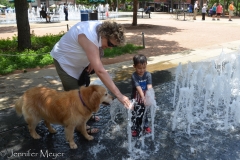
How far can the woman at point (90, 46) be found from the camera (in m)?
3.00

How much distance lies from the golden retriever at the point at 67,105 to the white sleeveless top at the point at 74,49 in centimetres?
38

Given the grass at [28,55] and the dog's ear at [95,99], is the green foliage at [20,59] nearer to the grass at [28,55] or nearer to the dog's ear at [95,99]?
the grass at [28,55]

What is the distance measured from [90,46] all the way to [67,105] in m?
0.91

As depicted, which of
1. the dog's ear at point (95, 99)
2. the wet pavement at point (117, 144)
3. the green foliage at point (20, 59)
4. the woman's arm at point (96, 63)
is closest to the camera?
the woman's arm at point (96, 63)

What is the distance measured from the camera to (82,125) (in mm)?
3693

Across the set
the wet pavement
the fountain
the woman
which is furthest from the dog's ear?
the fountain

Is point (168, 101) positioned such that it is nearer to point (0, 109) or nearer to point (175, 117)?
point (175, 117)

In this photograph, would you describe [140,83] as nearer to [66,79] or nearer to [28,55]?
[66,79]

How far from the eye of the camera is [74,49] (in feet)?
10.9

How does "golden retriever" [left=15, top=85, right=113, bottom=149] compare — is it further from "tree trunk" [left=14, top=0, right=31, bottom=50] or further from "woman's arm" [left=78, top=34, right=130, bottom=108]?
"tree trunk" [left=14, top=0, right=31, bottom=50]

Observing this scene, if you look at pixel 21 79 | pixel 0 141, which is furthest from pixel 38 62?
pixel 0 141

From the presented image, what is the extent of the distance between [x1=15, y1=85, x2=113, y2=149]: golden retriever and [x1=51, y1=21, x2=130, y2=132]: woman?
1.11 ft

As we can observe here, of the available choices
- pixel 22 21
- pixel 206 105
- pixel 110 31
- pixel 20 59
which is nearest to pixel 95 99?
pixel 110 31

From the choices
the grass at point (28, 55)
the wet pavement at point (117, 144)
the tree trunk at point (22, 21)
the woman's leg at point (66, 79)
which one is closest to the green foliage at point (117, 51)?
the grass at point (28, 55)
